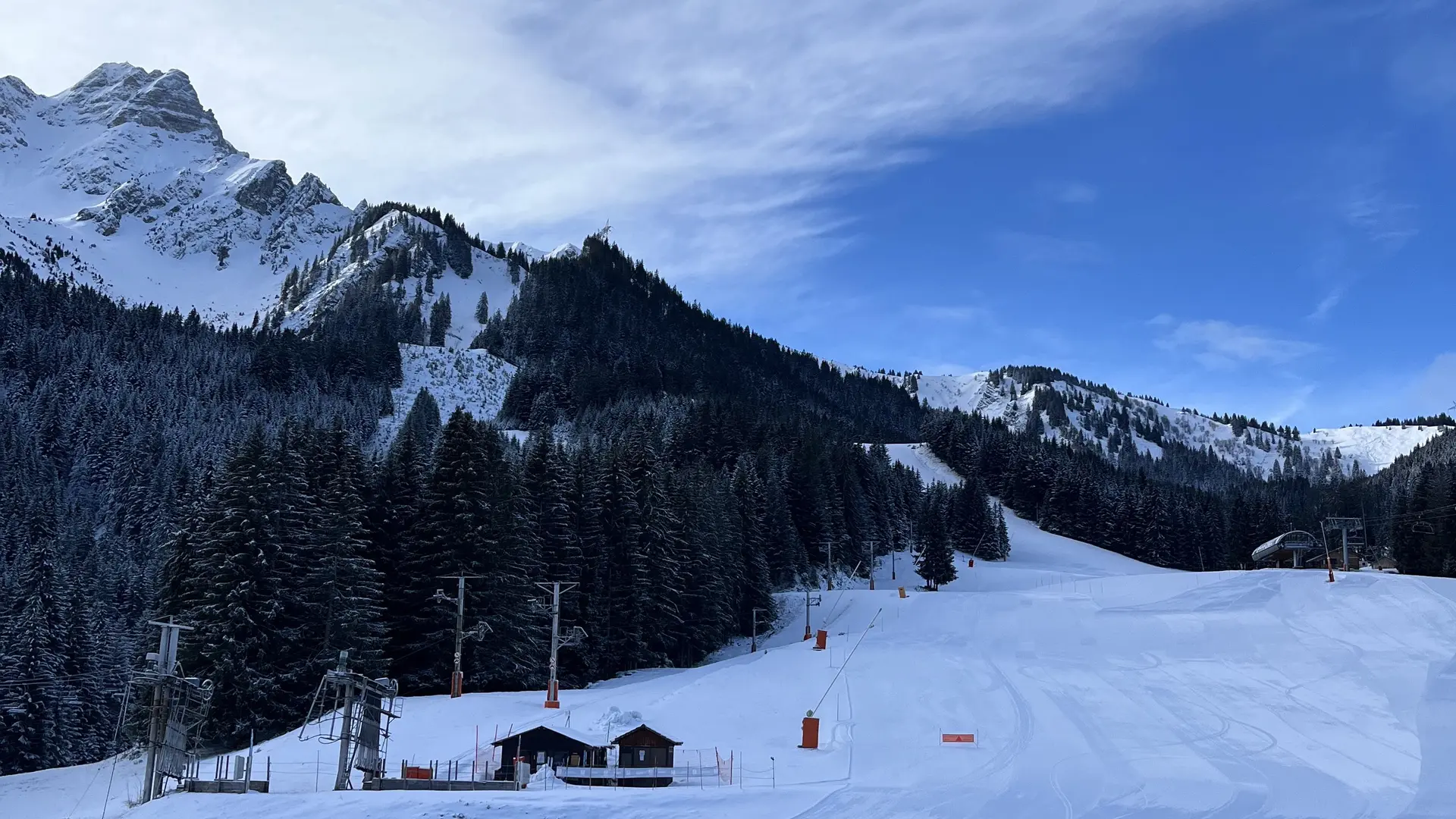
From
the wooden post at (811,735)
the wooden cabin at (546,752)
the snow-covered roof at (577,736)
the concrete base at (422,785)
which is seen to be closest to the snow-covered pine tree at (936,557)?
the wooden post at (811,735)

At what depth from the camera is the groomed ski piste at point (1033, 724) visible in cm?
2833

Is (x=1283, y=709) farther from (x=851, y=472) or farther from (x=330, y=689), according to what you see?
(x=851, y=472)

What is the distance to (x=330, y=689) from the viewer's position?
43000 millimetres

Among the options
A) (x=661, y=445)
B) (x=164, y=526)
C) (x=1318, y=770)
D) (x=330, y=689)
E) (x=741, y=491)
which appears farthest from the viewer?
(x=661, y=445)

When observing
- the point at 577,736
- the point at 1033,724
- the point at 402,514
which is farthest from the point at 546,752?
the point at 402,514

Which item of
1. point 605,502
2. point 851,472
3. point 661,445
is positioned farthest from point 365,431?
point 605,502

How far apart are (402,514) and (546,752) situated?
70.3ft

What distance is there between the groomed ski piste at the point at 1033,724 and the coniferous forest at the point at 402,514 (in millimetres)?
5354

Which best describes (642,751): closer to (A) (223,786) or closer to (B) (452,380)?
(A) (223,786)

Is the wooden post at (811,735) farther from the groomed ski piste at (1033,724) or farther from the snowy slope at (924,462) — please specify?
the snowy slope at (924,462)

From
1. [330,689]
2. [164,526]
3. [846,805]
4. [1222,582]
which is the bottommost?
[846,805]

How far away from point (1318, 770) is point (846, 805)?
53.3 ft

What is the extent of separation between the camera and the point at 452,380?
591ft

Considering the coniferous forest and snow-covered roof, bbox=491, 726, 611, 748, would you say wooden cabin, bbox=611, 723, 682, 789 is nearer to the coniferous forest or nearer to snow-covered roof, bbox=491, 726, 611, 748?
snow-covered roof, bbox=491, 726, 611, 748
